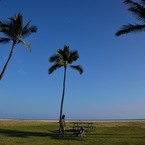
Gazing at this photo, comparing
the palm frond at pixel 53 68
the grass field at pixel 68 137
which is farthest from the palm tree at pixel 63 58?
the grass field at pixel 68 137

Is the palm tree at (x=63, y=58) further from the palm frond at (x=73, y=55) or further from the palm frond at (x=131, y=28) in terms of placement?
the palm frond at (x=131, y=28)

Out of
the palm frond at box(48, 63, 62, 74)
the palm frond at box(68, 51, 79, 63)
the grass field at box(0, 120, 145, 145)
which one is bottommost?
the grass field at box(0, 120, 145, 145)

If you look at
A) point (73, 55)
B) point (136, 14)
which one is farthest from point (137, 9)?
point (73, 55)

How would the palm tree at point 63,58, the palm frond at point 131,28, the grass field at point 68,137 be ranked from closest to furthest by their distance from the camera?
the grass field at point 68,137 < the palm frond at point 131,28 < the palm tree at point 63,58

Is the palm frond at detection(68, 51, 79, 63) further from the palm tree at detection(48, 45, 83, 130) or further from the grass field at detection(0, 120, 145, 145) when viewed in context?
the grass field at detection(0, 120, 145, 145)

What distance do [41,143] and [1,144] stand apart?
328 cm

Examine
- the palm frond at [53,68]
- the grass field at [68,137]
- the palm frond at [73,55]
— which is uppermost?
the palm frond at [73,55]

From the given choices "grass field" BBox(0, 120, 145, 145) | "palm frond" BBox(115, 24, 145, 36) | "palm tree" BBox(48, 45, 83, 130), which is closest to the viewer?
"grass field" BBox(0, 120, 145, 145)

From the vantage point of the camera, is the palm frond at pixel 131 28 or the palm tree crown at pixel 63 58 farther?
the palm tree crown at pixel 63 58

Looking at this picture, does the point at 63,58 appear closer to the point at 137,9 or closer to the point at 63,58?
the point at 63,58

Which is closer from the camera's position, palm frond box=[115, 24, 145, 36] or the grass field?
the grass field

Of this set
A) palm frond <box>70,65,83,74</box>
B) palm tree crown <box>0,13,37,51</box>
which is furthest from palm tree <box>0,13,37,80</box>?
palm frond <box>70,65,83,74</box>

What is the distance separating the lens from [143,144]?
81.5ft

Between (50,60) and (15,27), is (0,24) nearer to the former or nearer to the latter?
(15,27)
